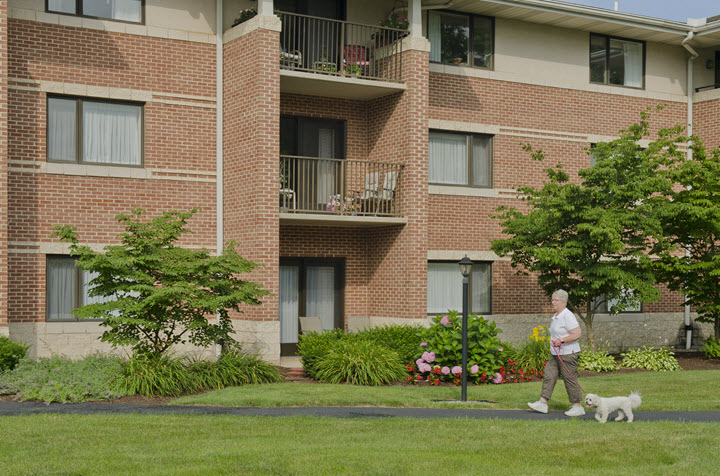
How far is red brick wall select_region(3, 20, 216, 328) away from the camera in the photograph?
674 inches

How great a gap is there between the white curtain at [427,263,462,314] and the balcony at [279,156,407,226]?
→ 2183mm

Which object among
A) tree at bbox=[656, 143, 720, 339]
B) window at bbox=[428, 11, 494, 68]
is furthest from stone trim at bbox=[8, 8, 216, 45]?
tree at bbox=[656, 143, 720, 339]

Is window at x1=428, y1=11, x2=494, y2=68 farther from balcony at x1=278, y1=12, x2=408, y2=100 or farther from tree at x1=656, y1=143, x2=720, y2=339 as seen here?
tree at x1=656, y1=143, x2=720, y2=339

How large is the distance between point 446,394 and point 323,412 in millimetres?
2950

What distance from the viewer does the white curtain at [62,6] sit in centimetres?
1758

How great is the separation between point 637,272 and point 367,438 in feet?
35.3

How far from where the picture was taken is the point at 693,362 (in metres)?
20.3

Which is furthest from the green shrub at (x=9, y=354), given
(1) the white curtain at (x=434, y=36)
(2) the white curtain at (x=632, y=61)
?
(2) the white curtain at (x=632, y=61)

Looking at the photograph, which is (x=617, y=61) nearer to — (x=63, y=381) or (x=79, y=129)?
(x=79, y=129)

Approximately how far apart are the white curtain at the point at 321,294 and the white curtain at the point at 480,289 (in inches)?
141

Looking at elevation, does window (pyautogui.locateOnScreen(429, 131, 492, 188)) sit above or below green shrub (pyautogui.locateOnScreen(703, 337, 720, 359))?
above

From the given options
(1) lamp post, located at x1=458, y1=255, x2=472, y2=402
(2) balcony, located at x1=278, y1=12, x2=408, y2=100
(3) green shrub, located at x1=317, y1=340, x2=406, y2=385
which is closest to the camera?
(1) lamp post, located at x1=458, y1=255, x2=472, y2=402

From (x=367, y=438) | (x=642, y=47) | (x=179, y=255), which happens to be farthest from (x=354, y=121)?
(x=367, y=438)

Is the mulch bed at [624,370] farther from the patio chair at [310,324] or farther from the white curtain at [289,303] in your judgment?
the white curtain at [289,303]
